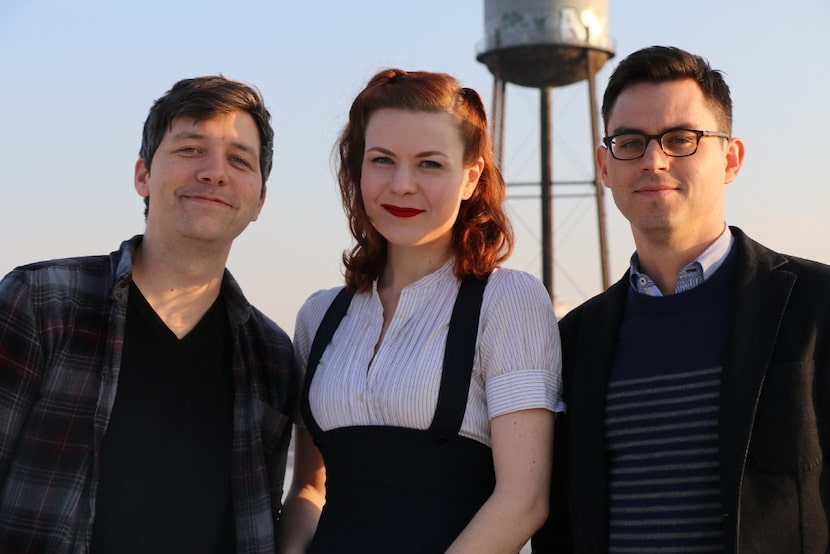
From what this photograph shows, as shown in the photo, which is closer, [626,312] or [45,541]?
[45,541]

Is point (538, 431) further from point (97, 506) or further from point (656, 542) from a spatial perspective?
point (97, 506)

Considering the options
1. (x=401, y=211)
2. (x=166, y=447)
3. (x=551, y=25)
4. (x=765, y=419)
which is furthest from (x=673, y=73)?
(x=551, y=25)

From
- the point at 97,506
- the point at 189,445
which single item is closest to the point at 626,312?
the point at 189,445

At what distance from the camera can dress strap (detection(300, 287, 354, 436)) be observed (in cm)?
412

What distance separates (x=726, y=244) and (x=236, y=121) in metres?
1.84

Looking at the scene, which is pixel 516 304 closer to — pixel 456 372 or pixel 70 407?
pixel 456 372

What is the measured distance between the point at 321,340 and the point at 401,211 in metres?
0.59

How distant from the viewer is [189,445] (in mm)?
4031

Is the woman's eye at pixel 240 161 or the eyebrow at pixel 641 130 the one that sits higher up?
the eyebrow at pixel 641 130

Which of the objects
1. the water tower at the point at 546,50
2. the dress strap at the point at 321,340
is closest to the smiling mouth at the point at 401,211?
the dress strap at the point at 321,340

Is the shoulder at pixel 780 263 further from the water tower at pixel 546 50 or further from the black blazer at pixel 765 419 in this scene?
the water tower at pixel 546 50

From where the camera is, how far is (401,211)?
157 inches

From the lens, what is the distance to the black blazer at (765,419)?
3.52m

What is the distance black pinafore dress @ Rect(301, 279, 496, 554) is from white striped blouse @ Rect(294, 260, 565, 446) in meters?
0.04
